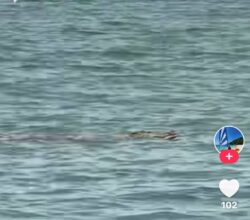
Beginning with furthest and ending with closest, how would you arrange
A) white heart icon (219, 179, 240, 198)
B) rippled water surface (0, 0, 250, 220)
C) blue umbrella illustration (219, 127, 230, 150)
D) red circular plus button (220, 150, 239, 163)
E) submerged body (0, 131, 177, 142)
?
submerged body (0, 131, 177, 142), rippled water surface (0, 0, 250, 220), white heart icon (219, 179, 240, 198), red circular plus button (220, 150, 239, 163), blue umbrella illustration (219, 127, 230, 150)

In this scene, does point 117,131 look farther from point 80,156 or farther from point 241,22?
point 241,22

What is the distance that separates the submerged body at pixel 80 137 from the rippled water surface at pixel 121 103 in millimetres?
196

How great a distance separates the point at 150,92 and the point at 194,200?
35.8 feet

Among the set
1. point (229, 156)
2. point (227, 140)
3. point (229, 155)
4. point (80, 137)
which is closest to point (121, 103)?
point (80, 137)

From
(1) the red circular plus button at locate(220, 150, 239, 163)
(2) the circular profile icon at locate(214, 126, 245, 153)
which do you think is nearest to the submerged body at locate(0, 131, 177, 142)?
(1) the red circular plus button at locate(220, 150, 239, 163)

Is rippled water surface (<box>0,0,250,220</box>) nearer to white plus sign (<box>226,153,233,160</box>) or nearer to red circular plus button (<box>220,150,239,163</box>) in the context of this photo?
red circular plus button (<box>220,150,239,163</box>)

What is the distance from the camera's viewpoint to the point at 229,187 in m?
15.4

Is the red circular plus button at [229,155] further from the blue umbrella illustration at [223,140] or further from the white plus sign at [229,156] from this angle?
the blue umbrella illustration at [223,140]

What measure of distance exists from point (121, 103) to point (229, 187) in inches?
348

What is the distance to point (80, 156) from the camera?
59.8 feet

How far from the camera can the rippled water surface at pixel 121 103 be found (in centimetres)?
1516

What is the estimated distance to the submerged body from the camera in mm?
19703

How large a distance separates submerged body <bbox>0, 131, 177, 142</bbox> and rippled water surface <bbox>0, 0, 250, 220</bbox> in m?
0.20

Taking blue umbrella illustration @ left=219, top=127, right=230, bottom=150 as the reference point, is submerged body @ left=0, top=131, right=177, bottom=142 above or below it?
above
